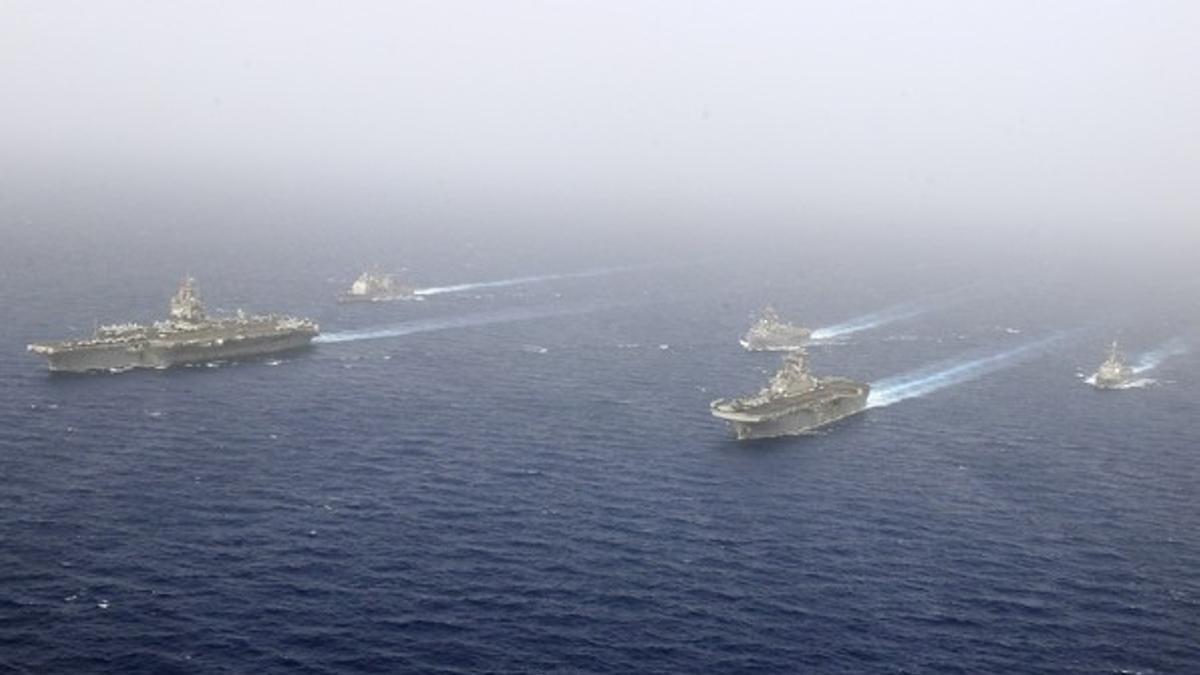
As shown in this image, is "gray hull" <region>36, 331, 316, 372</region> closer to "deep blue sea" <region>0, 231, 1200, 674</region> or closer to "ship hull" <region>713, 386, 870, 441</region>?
"deep blue sea" <region>0, 231, 1200, 674</region>

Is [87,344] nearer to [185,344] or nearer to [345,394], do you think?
[185,344]

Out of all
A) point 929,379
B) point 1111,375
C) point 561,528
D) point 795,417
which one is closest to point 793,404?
point 795,417

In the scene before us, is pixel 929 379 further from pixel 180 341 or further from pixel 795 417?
pixel 180 341

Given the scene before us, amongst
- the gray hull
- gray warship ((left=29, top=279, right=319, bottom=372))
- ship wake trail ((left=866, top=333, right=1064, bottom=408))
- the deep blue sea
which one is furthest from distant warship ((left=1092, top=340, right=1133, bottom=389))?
the gray hull

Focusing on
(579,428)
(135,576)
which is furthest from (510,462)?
(135,576)

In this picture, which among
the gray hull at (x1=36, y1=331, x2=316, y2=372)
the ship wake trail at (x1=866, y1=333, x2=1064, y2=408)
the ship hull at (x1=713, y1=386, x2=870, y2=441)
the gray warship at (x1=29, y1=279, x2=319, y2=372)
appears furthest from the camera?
the ship wake trail at (x1=866, y1=333, x2=1064, y2=408)
